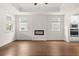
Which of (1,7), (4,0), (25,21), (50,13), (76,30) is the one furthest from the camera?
(25,21)

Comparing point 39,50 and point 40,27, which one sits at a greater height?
point 40,27

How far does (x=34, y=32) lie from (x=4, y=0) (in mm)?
7719

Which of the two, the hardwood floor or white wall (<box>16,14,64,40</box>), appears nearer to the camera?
the hardwood floor

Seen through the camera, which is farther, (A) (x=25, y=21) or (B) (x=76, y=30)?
(A) (x=25, y=21)

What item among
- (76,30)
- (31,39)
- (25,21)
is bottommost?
(31,39)

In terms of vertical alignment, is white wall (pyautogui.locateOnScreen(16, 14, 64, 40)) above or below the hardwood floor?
above

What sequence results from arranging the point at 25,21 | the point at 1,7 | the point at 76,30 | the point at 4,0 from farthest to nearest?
1. the point at 25,21
2. the point at 76,30
3. the point at 1,7
4. the point at 4,0

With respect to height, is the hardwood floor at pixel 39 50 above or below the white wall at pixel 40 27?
below

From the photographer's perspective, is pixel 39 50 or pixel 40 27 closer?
pixel 39 50

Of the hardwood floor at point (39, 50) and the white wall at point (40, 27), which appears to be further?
the white wall at point (40, 27)

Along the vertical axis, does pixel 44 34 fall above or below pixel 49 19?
below

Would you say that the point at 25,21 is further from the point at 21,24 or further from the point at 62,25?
the point at 62,25

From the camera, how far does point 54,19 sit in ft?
34.8

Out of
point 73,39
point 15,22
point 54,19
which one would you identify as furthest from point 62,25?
point 15,22
